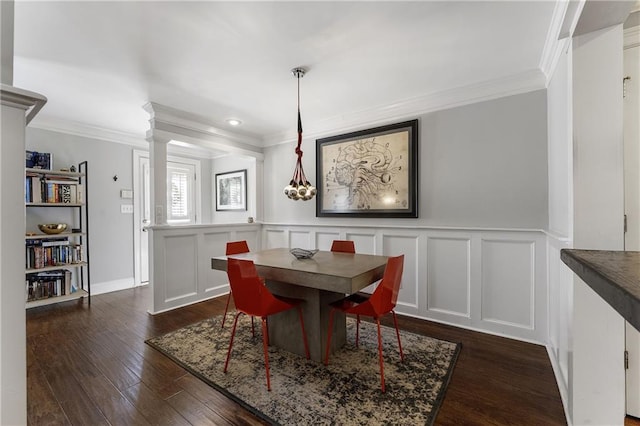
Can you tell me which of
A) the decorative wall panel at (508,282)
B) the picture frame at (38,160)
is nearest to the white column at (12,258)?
the decorative wall panel at (508,282)

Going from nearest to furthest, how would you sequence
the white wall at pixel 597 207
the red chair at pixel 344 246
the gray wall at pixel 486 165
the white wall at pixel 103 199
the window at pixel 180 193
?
the white wall at pixel 597 207
the gray wall at pixel 486 165
the red chair at pixel 344 246
the white wall at pixel 103 199
the window at pixel 180 193

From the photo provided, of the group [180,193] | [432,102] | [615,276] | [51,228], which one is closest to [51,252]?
[51,228]

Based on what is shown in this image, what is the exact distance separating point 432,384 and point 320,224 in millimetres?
2411

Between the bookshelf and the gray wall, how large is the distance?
4.17 metres

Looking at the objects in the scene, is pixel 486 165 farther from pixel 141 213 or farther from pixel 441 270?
pixel 141 213

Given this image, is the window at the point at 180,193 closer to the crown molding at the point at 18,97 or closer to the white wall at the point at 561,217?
the crown molding at the point at 18,97

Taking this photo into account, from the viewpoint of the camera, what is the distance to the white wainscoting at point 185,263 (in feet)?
11.2

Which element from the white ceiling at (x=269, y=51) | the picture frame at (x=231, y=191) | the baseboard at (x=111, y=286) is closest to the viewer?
the white ceiling at (x=269, y=51)

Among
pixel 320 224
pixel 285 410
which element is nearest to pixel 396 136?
pixel 320 224

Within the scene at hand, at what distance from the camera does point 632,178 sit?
171cm

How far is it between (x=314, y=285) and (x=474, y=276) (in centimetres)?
186

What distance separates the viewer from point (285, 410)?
172 cm

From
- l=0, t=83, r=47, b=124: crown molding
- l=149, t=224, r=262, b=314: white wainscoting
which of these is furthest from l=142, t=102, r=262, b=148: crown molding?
l=0, t=83, r=47, b=124: crown molding

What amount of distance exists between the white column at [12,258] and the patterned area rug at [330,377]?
120cm
